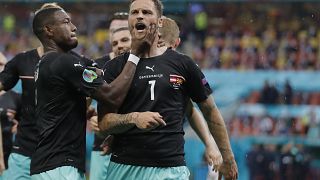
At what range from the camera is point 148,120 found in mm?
5512

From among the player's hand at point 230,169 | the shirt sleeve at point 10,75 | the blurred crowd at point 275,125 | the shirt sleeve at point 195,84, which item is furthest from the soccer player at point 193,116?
the blurred crowd at point 275,125

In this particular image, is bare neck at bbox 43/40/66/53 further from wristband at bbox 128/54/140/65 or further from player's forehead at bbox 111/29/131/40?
player's forehead at bbox 111/29/131/40

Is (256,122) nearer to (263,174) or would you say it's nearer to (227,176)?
(263,174)

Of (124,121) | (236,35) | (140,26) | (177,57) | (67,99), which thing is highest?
(140,26)

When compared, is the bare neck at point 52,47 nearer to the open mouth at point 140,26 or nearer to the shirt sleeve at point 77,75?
the shirt sleeve at point 77,75

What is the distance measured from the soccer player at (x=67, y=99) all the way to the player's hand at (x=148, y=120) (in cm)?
15

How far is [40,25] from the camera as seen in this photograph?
20.1 ft

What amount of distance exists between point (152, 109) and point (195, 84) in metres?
0.43

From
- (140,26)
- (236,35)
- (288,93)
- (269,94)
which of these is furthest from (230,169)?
(236,35)

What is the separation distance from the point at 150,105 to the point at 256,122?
47.4 feet

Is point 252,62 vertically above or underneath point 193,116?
underneath

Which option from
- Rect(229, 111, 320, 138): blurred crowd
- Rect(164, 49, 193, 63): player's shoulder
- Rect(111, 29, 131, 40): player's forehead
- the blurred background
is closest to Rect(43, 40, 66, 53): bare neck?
Rect(164, 49, 193, 63): player's shoulder

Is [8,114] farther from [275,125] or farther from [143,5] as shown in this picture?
[275,125]

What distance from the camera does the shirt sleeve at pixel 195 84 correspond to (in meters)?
6.00
